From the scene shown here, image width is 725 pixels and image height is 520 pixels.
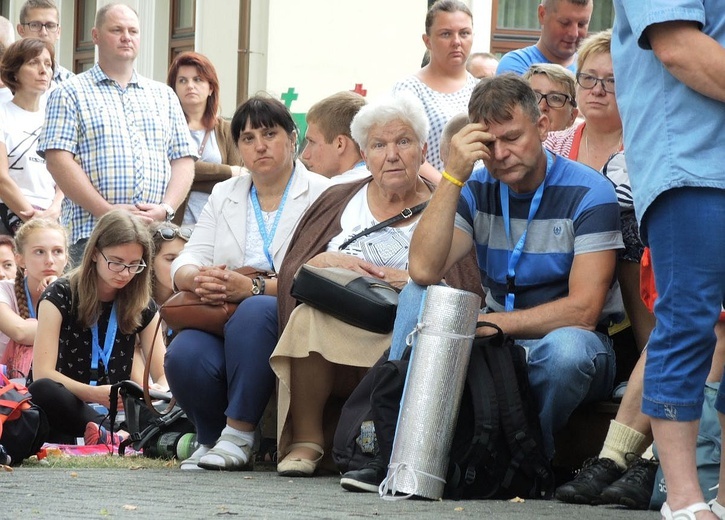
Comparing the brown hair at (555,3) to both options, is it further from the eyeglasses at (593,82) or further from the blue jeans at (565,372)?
the blue jeans at (565,372)

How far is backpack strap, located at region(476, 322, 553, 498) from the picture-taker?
5055 millimetres

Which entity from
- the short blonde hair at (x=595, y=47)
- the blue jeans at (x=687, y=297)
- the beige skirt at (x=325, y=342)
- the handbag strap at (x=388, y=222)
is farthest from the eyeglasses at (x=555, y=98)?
the blue jeans at (x=687, y=297)

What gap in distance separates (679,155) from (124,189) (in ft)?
16.9

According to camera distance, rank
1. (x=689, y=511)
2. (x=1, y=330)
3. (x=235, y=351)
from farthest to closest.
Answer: (x=1, y=330) < (x=235, y=351) < (x=689, y=511)

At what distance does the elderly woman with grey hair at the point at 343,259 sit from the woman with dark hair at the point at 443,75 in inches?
52.7

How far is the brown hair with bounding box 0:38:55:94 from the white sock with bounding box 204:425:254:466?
388cm

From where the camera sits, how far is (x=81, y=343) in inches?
297

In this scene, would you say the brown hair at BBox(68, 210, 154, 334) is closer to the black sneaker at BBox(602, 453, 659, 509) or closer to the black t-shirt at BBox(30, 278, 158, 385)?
the black t-shirt at BBox(30, 278, 158, 385)

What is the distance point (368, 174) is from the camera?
7188 mm

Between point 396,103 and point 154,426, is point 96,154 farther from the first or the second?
point 396,103

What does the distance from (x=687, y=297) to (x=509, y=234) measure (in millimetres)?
1655

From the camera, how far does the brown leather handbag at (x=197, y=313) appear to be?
643 cm

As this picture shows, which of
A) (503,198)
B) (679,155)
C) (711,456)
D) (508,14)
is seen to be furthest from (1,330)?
(508,14)

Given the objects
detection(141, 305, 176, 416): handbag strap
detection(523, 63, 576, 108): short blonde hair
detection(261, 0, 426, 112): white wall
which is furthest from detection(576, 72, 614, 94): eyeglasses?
→ detection(261, 0, 426, 112): white wall
